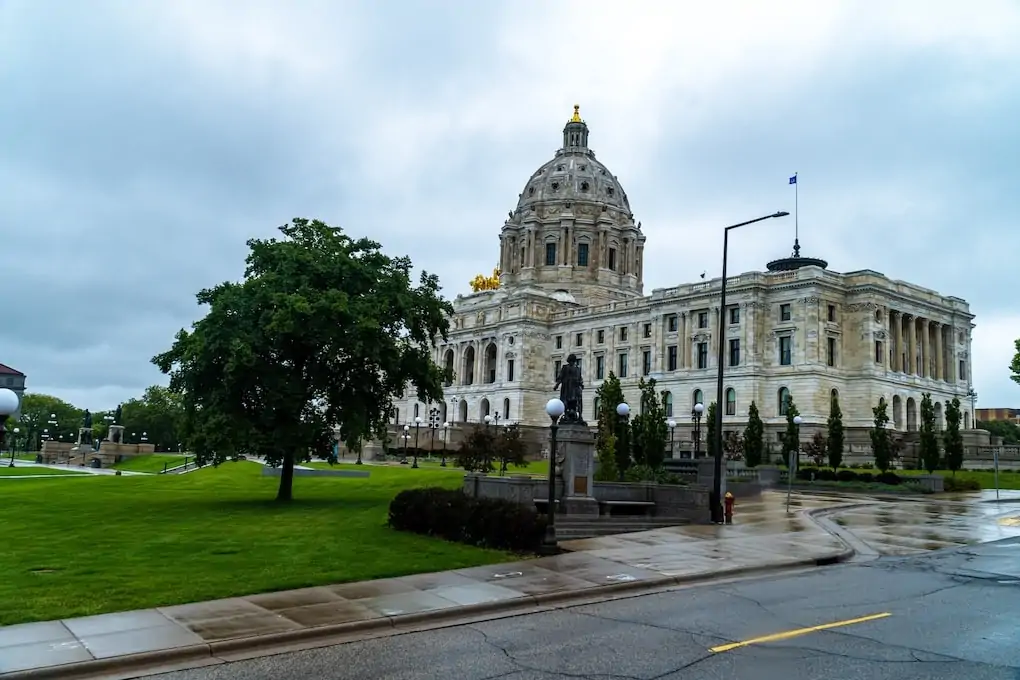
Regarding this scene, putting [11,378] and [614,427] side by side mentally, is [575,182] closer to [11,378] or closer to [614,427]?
[614,427]

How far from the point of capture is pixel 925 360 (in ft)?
288

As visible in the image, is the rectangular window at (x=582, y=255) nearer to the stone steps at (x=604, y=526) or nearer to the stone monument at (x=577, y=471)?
the stone steps at (x=604, y=526)

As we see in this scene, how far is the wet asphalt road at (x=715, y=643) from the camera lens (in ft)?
31.0

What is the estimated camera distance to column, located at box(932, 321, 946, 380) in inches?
3514

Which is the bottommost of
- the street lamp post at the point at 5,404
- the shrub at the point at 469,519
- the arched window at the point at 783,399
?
the shrub at the point at 469,519

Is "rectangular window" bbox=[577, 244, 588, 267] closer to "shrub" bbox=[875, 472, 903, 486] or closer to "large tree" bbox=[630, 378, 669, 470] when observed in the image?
"large tree" bbox=[630, 378, 669, 470]

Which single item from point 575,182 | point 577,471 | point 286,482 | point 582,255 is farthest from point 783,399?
point 577,471

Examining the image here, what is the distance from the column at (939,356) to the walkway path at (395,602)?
72.2 metres

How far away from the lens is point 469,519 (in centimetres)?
1980

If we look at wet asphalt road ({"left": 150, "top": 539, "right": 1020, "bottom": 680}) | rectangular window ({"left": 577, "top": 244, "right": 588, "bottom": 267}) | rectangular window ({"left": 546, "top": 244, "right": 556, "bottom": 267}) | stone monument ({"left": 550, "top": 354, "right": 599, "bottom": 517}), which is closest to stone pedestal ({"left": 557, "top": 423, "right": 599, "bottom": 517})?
stone monument ({"left": 550, "top": 354, "right": 599, "bottom": 517})

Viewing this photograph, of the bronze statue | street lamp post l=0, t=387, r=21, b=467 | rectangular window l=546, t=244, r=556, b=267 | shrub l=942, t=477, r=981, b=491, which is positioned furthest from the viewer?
rectangular window l=546, t=244, r=556, b=267

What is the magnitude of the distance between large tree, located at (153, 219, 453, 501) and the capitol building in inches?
1155

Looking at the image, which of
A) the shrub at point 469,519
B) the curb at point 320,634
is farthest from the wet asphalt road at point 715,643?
the shrub at point 469,519

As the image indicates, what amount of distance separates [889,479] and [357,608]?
1718 inches
